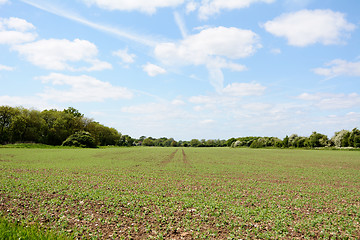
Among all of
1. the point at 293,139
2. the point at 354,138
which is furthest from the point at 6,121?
the point at 354,138

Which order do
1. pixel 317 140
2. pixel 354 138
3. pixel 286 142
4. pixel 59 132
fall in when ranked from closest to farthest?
pixel 354 138, pixel 59 132, pixel 317 140, pixel 286 142

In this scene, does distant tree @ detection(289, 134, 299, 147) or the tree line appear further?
distant tree @ detection(289, 134, 299, 147)

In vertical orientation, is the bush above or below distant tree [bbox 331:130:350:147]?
below

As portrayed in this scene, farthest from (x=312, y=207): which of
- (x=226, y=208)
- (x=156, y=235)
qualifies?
(x=156, y=235)

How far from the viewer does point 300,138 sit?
104 meters

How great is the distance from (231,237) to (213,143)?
18121 cm

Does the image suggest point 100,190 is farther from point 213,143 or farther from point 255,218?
point 213,143

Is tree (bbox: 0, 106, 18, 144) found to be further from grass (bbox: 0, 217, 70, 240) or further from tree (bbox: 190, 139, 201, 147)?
tree (bbox: 190, 139, 201, 147)

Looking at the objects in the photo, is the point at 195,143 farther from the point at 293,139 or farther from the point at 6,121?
the point at 6,121

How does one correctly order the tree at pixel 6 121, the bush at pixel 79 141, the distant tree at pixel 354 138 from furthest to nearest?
the bush at pixel 79 141, the distant tree at pixel 354 138, the tree at pixel 6 121

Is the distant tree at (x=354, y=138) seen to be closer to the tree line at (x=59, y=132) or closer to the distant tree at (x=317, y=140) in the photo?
the tree line at (x=59, y=132)

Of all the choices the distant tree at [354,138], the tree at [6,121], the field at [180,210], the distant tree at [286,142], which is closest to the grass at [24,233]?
the field at [180,210]

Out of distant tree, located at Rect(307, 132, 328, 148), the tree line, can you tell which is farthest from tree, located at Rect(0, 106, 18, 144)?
distant tree, located at Rect(307, 132, 328, 148)

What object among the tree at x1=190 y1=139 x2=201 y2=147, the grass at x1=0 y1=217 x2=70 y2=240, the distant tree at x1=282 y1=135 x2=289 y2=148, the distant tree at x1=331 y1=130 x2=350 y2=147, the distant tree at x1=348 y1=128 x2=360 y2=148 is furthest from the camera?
the tree at x1=190 y1=139 x2=201 y2=147
